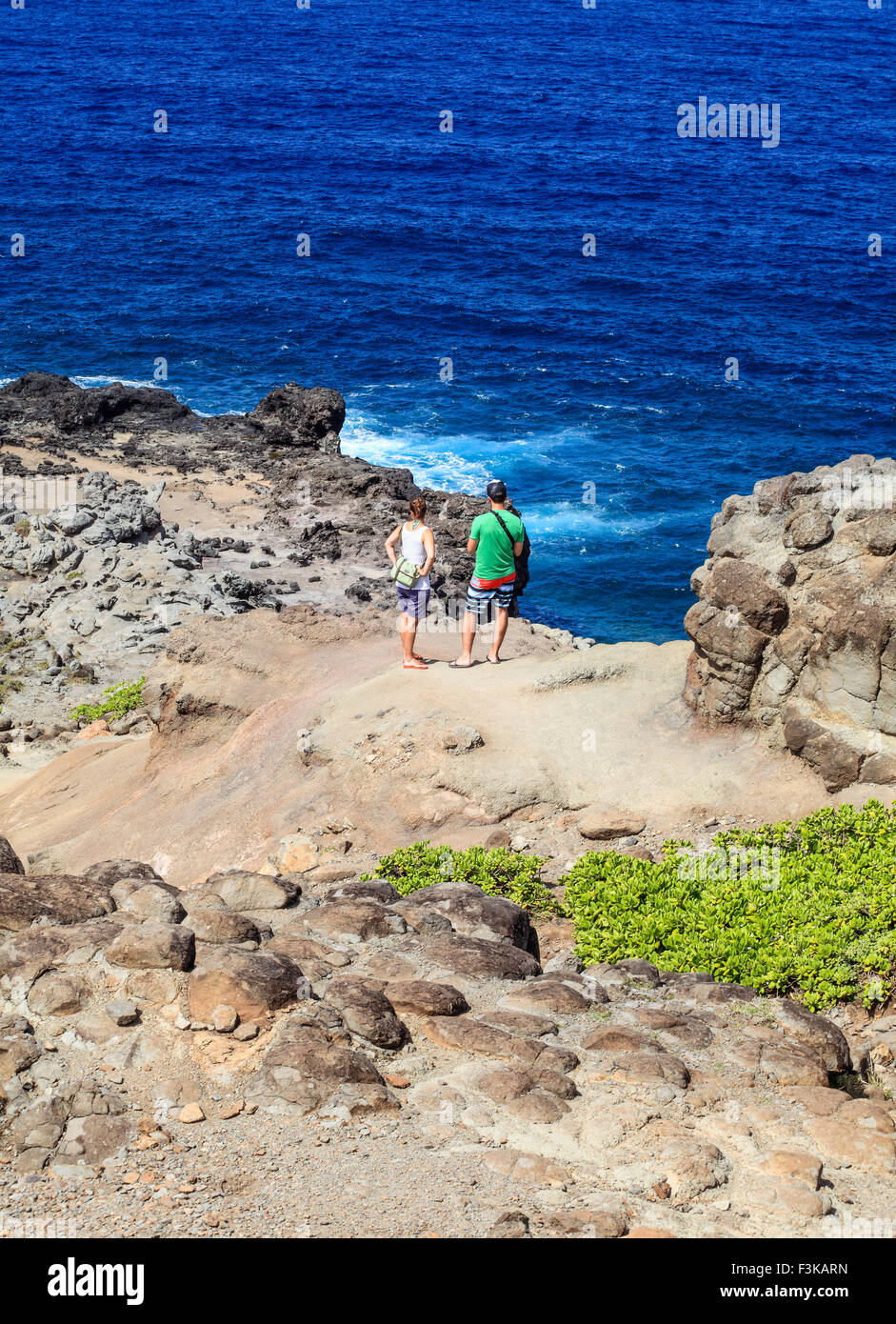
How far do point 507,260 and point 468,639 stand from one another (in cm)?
5012

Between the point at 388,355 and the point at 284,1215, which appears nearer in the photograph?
the point at 284,1215

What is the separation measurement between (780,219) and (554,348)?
881 inches

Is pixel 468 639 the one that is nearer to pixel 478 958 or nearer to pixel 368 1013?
pixel 478 958

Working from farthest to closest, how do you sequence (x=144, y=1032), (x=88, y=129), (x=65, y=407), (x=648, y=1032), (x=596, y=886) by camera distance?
1. (x=88, y=129)
2. (x=65, y=407)
3. (x=596, y=886)
4. (x=648, y=1032)
5. (x=144, y=1032)

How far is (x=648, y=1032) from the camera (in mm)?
8719

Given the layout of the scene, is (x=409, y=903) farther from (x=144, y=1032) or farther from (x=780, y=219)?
(x=780, y=219)

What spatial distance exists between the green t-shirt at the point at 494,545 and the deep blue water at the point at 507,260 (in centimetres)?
1902

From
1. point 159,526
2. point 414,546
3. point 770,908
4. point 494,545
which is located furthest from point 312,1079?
point 159,526

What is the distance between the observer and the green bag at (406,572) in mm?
15680

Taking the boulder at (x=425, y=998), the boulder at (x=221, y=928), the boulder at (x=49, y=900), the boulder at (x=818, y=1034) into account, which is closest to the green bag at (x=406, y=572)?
the boulder at (x=49, y=900)

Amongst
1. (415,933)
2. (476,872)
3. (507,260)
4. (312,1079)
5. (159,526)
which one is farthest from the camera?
(507,260)

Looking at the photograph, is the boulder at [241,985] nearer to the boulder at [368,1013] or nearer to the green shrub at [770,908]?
the boulder at [368,1013]

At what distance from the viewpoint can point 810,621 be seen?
1266 cm

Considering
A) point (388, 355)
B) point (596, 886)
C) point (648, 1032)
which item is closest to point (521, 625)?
point (596, 886)
